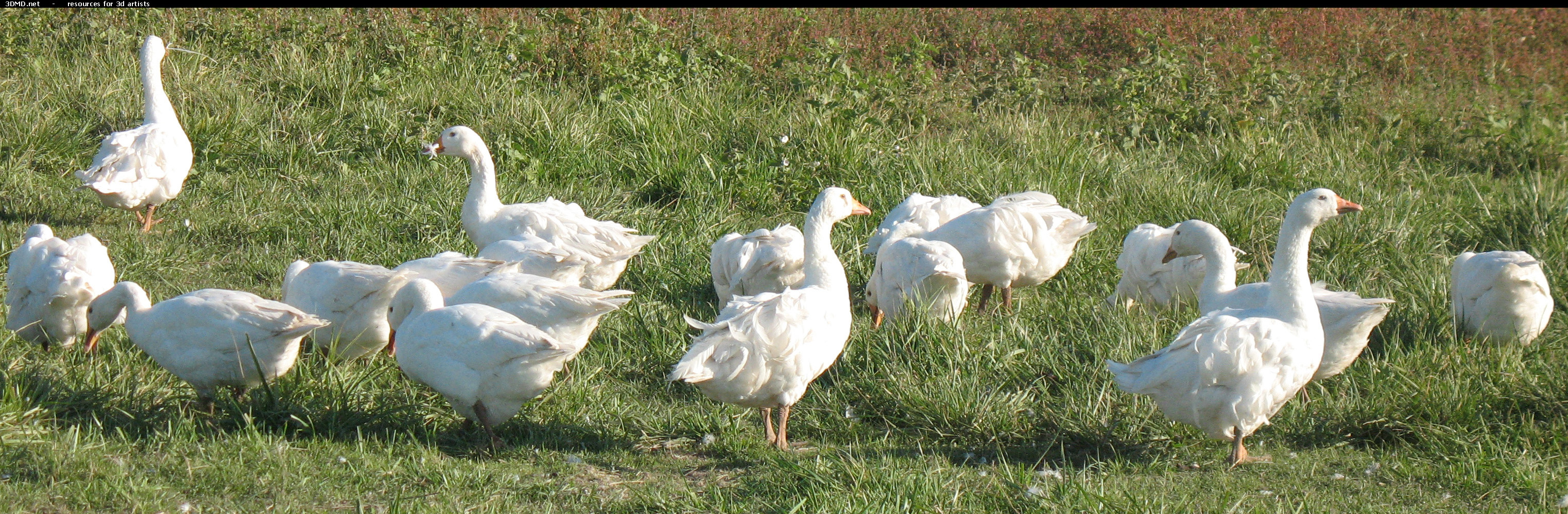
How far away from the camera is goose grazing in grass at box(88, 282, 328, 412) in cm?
448

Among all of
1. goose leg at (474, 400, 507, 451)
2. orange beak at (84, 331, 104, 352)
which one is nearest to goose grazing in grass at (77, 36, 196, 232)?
orange beak at (84, 331, 104, 352)

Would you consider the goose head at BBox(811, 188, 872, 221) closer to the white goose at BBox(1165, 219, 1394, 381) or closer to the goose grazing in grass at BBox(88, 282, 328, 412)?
the white goose at BBox(1165, 219, 1394, 381)

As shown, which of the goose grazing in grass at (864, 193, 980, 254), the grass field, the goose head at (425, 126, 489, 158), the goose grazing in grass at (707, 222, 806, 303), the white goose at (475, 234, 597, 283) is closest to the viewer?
the grass field

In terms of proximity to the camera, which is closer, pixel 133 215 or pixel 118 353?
pixel 118 353

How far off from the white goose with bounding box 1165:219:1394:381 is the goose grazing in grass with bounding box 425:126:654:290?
8.74 ft

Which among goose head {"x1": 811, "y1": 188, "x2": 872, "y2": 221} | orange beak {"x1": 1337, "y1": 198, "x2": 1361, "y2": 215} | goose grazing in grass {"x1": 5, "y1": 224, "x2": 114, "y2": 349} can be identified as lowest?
goose grazing in grass {"x1": 5, "y1": 224, "x2": 114, "y2": 349}

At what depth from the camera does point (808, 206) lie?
7863mm

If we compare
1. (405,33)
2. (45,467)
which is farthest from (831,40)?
(45,467)

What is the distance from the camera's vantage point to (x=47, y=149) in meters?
7.76

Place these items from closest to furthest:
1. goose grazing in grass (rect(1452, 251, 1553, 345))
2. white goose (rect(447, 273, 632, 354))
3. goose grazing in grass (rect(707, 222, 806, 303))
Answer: white goose (rect(447, 273, 632, 354)), goose grazing in grass (rect(1452, 251, 1553, 345)), goose grazing in grass (rect(707, 222, 806, 303))

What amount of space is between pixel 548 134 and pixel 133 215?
2.60m

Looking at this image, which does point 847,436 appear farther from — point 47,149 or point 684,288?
point 47,149

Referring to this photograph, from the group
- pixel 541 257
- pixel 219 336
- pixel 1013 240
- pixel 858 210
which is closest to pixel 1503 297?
pixel 1013 240

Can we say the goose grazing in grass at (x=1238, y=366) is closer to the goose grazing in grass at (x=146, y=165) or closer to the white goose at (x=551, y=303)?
the white goose at (x=551, y=303)
